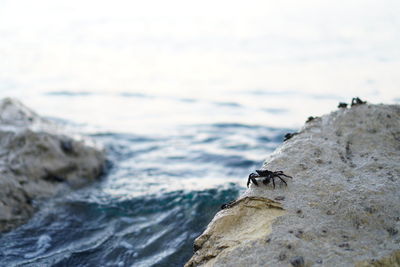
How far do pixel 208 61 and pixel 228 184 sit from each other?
630 cm

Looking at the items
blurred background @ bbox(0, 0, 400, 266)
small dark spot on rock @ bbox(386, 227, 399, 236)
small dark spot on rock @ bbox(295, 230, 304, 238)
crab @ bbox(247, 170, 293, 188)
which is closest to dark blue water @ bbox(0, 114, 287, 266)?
blurred background @ bbox(0, 0, 400, 266)

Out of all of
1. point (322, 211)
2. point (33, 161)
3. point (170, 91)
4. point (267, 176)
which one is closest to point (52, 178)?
point (33, 161)

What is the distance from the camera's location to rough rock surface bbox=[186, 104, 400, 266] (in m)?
2.12

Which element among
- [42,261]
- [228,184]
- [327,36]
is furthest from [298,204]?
[327,36]

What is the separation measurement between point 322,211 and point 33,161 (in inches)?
133

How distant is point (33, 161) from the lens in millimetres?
4867

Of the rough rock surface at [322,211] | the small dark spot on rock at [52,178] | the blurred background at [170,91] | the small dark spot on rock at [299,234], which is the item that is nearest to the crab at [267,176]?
the rough rock surface at [322,211]

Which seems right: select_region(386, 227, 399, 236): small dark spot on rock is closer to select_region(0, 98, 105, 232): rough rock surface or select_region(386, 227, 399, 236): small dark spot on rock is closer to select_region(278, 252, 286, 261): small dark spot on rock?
select_region(278, 252, 286, 261): small dark spot on rock

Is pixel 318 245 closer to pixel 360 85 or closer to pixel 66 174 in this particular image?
pixel 66 174

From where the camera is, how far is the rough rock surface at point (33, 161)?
4406mm

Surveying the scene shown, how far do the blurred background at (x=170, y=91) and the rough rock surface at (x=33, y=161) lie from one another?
A: 7.6 inches

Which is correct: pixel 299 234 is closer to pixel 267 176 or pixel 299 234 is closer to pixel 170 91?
pixel 267 176

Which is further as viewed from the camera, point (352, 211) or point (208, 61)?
point (208, 61)

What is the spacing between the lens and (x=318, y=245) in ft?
7.04
